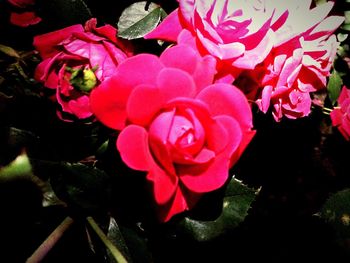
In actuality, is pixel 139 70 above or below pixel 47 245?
above

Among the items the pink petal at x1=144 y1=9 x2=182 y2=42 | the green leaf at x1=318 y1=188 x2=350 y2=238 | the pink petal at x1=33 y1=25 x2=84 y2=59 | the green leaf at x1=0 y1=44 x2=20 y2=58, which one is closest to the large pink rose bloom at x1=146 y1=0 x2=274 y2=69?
the pink petal at x1=144 y1=9 x2=182 y2=42

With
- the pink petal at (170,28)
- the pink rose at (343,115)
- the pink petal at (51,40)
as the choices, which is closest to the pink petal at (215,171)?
the pink petal at (170,28)

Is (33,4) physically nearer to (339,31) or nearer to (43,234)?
(43,234)

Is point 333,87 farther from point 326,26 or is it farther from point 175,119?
point 175,119

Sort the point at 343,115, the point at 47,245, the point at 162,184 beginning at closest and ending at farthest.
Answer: the point at 162,184
the point at 47,245
the point at 343,115

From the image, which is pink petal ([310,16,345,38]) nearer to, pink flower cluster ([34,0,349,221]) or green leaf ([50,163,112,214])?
pink flower cluster ([34,0,349,221])

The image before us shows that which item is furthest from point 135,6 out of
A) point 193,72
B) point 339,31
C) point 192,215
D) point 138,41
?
point 339,31

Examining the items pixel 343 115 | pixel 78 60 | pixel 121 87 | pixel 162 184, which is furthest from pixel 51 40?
pixel 343 115
